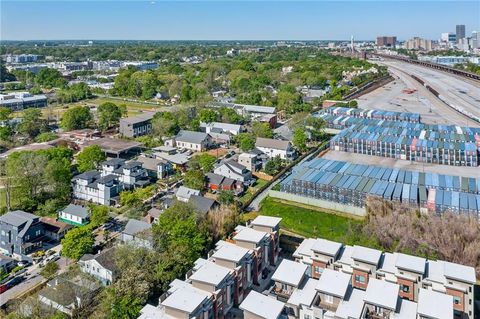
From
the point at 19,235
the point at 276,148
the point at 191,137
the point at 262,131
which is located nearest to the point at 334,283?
the point at 19,235

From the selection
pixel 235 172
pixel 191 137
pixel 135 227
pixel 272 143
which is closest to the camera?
pixel 135 227

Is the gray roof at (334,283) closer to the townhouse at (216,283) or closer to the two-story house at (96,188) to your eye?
the townhouse at (216,283)

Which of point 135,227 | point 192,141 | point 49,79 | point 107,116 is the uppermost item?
point 49,79

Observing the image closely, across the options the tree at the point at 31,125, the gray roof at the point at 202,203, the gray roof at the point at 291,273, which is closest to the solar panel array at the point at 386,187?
the gray roof at the point at 202,203

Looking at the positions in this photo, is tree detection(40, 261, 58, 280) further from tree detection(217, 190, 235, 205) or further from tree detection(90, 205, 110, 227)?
tree detection(217, 190, 235, 205)

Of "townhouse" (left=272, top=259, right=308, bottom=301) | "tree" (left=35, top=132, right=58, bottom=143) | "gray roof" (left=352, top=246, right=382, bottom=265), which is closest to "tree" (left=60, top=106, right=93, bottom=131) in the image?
"tree" (left=35, top=132, right=58, bottom=143)

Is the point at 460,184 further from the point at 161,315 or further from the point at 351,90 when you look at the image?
the point at 351,90

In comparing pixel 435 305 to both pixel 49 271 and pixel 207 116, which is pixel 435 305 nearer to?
pixel 49 271
